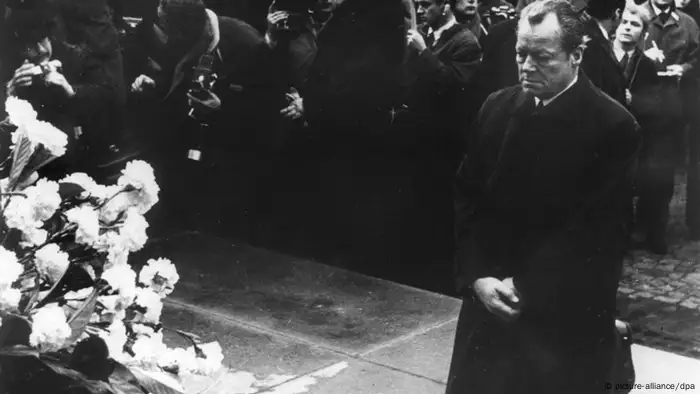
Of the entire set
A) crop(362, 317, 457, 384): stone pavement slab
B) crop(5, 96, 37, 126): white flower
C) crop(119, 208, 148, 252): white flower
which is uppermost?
crop(5, 96, 37, 126): white flower

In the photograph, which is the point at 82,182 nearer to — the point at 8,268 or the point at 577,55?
the point at 8,268

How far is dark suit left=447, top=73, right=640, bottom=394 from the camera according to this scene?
3781 millimetres

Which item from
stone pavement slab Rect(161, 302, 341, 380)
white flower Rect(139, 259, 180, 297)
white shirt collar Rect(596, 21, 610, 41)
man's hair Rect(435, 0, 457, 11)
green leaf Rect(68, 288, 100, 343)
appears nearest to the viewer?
green leaf Rect(68, 288, 100, 343)

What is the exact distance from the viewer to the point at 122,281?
214 cm

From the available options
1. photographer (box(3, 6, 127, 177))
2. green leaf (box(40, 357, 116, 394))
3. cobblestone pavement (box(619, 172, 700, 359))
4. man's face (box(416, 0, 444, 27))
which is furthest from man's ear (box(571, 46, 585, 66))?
photographer (box(3, 6, 127, 177))

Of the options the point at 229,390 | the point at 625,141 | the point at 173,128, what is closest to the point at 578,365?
the point at 625,141

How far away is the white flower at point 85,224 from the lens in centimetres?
208

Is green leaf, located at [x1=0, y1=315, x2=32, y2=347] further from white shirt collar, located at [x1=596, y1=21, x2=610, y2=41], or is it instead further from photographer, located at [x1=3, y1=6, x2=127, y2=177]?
photographer, located at [x1=3, y1=6, x2=127, y2=177]

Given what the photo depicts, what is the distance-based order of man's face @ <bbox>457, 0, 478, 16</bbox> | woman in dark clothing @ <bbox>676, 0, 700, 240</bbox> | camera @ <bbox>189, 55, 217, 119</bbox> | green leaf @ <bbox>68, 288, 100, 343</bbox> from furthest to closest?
camera @ <bbox>189, 55, 217, 119</bbox>, man's face @ <bbox>457, 0, 478, 16</bbox>, woman in dark clothing @ <bbox>676, 0, 700, 240</bbox>, green leaf @ <bbox>68, 288, 100, 343</bbox>

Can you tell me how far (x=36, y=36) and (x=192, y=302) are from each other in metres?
1.58

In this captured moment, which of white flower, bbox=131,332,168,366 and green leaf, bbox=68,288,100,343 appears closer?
green leaf, bbox=68,288,100,343

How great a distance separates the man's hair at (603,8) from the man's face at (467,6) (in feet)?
2.17

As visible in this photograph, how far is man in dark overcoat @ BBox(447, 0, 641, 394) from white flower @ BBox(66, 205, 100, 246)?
6.85 ft

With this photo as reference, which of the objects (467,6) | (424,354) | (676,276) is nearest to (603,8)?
(467,6)
